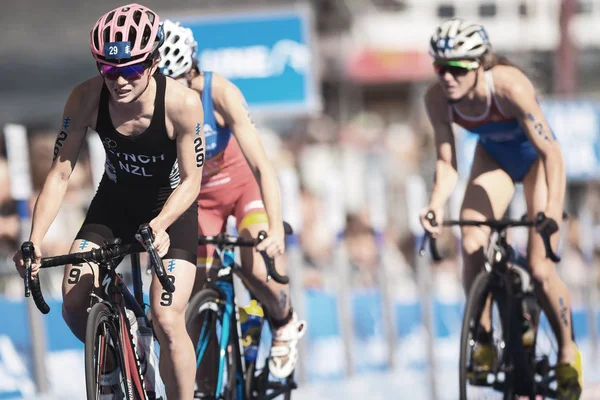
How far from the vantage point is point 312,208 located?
39.9 feet

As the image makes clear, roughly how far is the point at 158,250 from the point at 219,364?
1.36 m

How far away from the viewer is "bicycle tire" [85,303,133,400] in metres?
4.41

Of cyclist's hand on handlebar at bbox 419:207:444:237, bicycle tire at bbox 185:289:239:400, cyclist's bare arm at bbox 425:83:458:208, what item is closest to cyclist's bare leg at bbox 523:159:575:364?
cyclist's bare arm at bbox 425:83:458:208

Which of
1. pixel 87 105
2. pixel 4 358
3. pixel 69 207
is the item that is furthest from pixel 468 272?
pixel 69 207

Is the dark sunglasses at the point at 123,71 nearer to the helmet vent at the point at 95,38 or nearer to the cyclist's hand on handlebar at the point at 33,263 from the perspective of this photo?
the helmet vent at the point at 95,38

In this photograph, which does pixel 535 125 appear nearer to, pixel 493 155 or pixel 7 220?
pixel 493 155

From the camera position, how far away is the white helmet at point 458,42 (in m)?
6.24

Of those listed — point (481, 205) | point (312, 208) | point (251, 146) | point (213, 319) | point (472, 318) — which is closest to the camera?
point (251, 146)

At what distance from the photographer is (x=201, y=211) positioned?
643cm

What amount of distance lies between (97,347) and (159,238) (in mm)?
536

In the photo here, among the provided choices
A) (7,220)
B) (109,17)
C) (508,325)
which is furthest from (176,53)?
(7,220)

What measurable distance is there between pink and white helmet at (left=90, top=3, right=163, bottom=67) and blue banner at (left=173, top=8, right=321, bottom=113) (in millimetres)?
7377

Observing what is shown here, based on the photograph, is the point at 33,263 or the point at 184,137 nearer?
the point at 33,263

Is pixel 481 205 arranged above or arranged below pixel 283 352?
above
